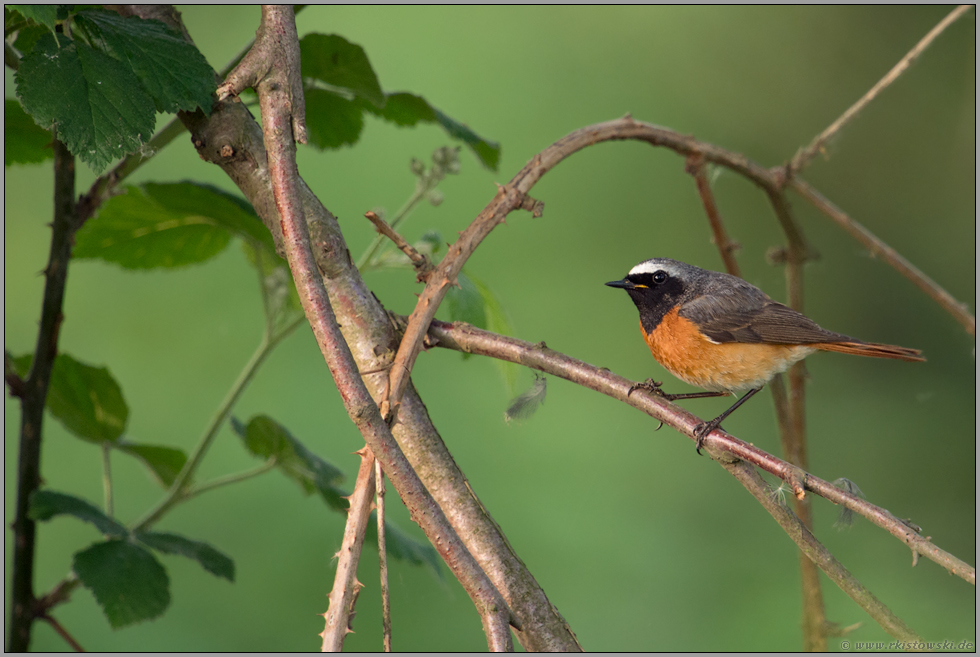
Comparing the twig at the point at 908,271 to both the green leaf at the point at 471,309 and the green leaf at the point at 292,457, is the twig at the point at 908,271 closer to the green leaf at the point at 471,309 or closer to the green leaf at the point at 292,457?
the green leaf at the point at 471,309

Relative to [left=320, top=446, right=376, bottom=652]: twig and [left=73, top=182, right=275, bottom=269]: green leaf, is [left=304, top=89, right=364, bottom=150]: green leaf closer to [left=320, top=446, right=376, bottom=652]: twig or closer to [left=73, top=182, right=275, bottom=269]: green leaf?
[left=73, top=182, right=275, bottom=269]: green leaf

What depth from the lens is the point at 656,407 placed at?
51 cm

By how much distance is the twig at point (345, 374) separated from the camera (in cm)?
39

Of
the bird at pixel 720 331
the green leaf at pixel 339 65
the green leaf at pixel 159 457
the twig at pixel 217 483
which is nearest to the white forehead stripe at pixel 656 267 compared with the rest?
the bird at pixel 720 331

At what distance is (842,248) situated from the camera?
59.0 inches

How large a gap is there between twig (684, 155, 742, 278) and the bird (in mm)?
39

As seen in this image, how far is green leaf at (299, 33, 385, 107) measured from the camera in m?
0.64

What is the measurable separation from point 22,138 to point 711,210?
709mm

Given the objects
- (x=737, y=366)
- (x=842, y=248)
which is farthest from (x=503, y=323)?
(x=842, y=248)

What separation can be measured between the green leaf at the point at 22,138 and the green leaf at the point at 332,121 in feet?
0.81

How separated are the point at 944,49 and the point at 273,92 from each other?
160 centimetres

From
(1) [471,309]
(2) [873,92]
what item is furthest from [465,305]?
(2) [873,92]

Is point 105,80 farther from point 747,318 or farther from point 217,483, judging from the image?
point 747,318

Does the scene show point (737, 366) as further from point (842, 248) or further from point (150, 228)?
point (842, 248)
